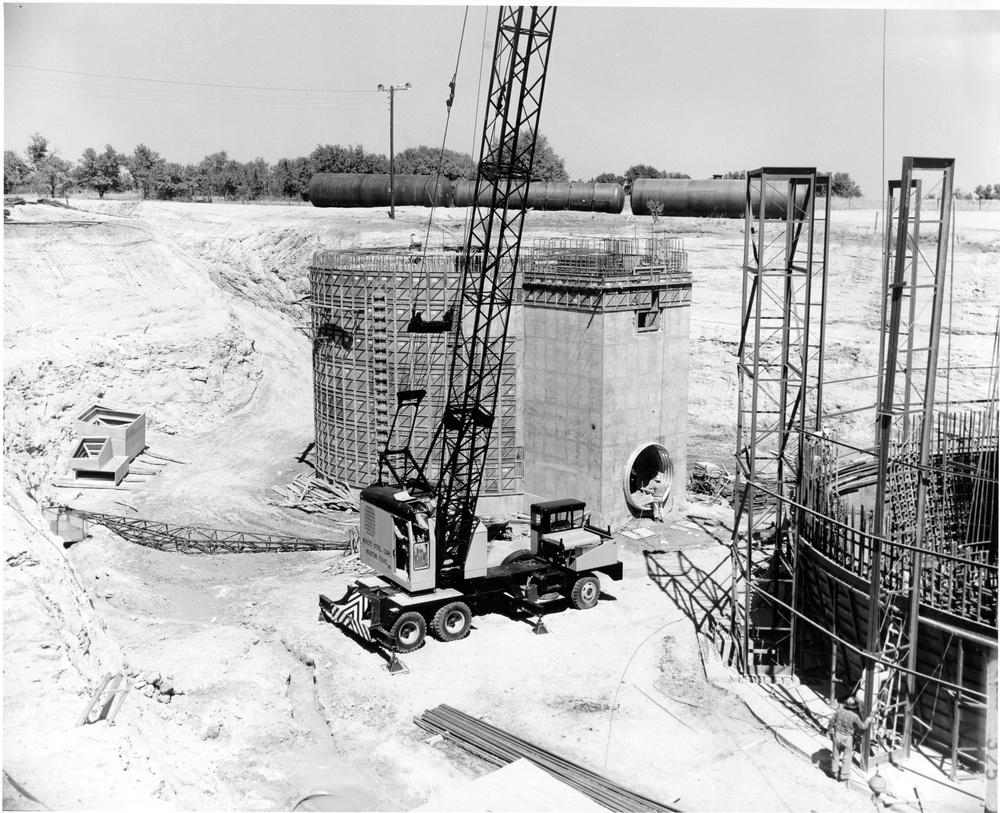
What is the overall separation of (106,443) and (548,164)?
200 feet

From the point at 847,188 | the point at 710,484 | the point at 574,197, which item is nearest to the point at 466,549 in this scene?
the point at 710,484

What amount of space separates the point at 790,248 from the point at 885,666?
27.4ft

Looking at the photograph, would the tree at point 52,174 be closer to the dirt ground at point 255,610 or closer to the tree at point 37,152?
the tree at point 37,152

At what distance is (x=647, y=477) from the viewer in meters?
32.0

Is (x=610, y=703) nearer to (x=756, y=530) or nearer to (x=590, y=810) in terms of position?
(x=590, y=810)

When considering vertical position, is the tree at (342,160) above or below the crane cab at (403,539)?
→ above

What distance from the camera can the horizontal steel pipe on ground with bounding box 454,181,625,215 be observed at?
59.2 m

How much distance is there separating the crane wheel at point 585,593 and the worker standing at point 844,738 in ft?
27.1

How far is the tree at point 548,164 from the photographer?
271 feet

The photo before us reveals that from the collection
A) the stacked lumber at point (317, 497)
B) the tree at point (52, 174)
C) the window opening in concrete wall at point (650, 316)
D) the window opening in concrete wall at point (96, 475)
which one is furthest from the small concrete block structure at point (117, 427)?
the tree at point (52, 174)

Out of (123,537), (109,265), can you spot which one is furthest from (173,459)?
(109,265)

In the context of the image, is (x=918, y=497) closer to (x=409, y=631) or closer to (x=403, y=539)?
(x=403, y=539)

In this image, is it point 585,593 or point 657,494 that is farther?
point 657,494

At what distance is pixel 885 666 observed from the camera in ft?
54.6
